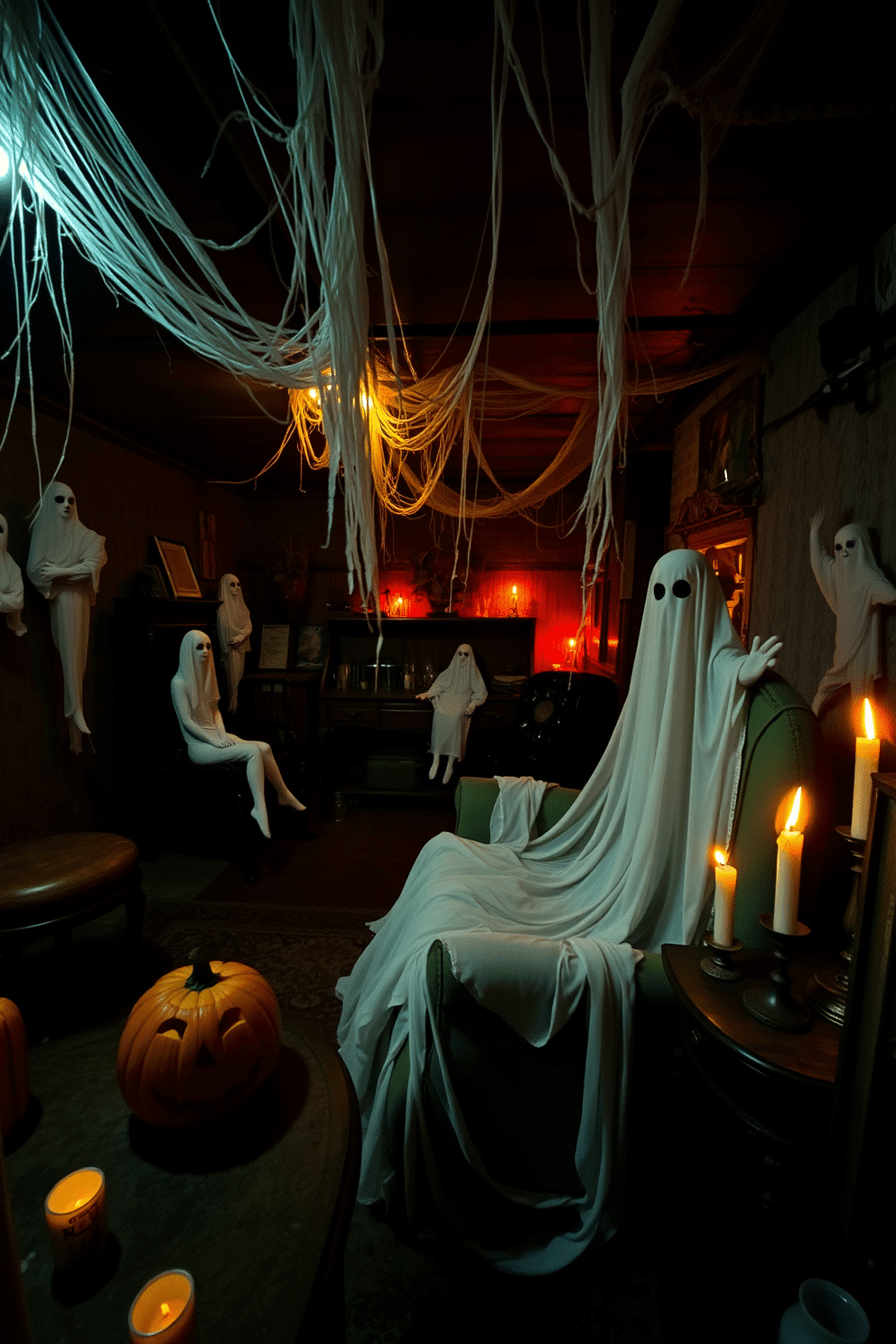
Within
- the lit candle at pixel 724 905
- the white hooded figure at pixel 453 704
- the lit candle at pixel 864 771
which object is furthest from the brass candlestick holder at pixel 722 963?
the white hooded figure at pixel 453 704

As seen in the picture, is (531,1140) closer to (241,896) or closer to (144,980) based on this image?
(144,980)

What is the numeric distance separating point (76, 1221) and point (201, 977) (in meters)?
0.40

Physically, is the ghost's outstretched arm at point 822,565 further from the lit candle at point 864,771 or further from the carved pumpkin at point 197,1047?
the carved pumpkin at point 197,1047

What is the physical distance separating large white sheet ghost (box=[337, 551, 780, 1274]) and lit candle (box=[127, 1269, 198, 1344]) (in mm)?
695

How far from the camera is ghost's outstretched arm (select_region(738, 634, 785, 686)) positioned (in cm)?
146

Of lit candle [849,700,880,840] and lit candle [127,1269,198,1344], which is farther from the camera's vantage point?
lit candle [849,700,880,840]

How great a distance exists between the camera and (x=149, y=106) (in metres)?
1.26

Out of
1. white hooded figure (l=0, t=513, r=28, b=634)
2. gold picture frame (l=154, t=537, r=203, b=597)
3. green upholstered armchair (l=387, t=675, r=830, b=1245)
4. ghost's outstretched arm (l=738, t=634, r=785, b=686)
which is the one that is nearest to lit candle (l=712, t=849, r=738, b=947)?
green upholstered armchair (l=387, t=675, r=830, b=1245)

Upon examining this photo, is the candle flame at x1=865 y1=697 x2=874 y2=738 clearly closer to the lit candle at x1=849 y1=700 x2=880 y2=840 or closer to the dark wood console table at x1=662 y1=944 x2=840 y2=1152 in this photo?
the lit candle at x1=849 y1=700 x2=880 y2=840

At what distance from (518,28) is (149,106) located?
31.4 inches

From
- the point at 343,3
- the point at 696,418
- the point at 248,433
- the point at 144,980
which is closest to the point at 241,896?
the point at 144,980

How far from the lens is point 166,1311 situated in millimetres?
715

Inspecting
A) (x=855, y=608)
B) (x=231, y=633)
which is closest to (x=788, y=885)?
(x=855, y=608)

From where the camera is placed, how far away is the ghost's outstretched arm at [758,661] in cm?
146
